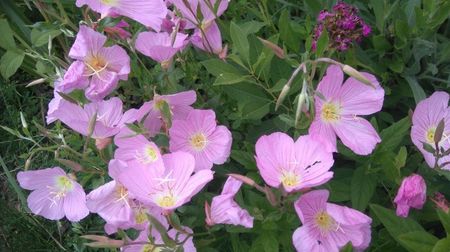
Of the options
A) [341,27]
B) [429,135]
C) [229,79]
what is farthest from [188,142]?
[429,135]

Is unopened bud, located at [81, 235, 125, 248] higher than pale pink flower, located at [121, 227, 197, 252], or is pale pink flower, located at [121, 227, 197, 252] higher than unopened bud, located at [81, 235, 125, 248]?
unopened bud, located at [81, 235, 125, 248]

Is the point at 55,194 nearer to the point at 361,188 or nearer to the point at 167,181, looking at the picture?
the point at 167,181

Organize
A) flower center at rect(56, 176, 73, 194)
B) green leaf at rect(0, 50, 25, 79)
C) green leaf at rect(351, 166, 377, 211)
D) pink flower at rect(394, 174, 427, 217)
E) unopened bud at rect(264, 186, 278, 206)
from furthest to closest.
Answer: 1. green leaf at rect(0, 50, 25, 79)
2. flower center at rect(56, 176, 73, 194)
3. green leaf at rect(351, 166, 377, 211)
4. pink flower at rect(394, 174, 427, 217)
5. unopened bud at rect(264, 186, 278, 206)

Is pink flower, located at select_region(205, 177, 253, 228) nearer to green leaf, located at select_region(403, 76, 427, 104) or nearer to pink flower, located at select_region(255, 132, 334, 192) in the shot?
pink flower, located at select_region(255, 132, 334, 192)

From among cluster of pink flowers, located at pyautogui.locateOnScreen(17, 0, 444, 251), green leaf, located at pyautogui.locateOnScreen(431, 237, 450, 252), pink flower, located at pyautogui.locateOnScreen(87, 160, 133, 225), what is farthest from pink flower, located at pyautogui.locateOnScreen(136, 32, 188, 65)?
green leaf, located at pyautogui.locateOnScreen(431, 237, 450, 252)

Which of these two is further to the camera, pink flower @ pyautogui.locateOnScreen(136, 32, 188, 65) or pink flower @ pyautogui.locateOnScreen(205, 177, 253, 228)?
pink flower @ pyautogui.locateOnScreen(136, 32, 188, 65)

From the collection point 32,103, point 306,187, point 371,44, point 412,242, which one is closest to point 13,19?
point 32,103

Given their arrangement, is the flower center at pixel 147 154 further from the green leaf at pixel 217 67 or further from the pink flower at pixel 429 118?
the pink flower at pixel 429 118
